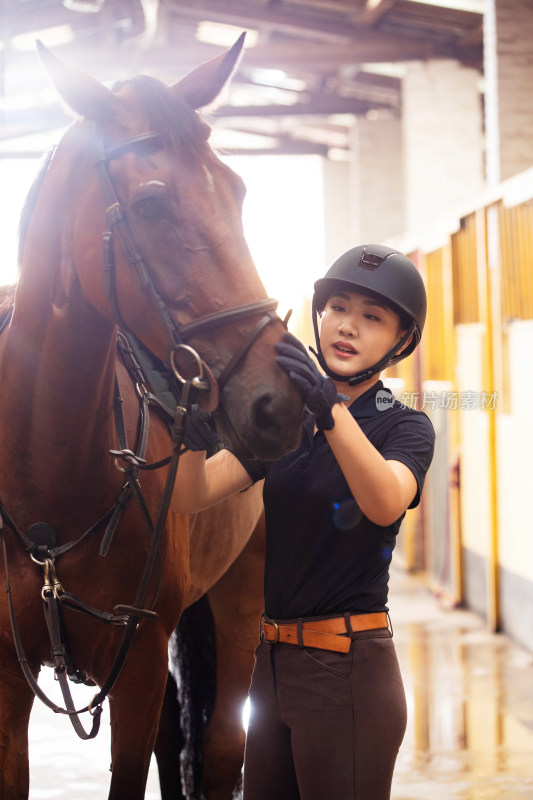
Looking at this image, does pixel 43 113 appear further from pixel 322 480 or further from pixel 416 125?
pixel 322 480

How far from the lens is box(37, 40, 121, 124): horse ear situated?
4.82 feet

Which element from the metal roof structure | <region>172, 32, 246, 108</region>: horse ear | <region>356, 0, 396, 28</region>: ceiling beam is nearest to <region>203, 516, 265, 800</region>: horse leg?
<region>172, 32, 246, 108</region>: horse ear

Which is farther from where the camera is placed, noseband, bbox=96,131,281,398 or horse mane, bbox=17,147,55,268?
horse mane, bbox=17,147,55,268

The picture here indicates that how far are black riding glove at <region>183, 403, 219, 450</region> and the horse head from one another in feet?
0.10

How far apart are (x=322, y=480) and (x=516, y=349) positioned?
133 inches

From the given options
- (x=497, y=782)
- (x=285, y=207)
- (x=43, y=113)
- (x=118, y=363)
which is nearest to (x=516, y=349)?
(x=497, y=782)

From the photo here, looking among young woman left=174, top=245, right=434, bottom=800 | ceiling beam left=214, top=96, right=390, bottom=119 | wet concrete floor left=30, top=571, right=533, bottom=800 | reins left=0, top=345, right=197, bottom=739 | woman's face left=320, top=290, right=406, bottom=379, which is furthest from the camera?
ceiling beam left=214, top=96, right=390, bottom=119

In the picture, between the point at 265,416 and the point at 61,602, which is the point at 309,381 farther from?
the point at 61,602

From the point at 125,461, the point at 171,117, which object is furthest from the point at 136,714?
the point at 171,117

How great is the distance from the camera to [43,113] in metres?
11.7

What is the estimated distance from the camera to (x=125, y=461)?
173cm

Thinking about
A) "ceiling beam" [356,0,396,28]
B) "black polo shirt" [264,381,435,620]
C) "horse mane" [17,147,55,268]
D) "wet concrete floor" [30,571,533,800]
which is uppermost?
"ceiling beam" [356,0,396,28]

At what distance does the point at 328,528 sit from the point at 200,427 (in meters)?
0.30

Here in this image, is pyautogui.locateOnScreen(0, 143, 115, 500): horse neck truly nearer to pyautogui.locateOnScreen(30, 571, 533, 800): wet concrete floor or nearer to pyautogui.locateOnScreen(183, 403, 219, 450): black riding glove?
pyautogui.locateOnScreen(183, 403, 219, 450): black riding glove
